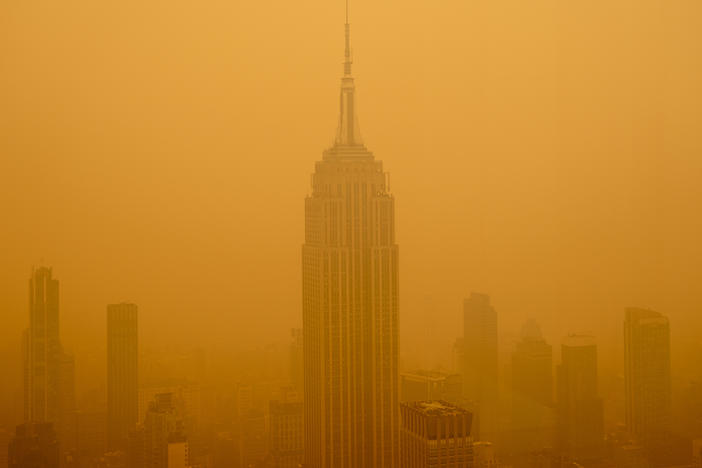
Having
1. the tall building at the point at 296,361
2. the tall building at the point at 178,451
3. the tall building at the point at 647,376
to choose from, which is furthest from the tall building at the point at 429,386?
the tall building at the point at 178,451

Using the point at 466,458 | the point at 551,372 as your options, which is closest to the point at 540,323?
the point at 551,372

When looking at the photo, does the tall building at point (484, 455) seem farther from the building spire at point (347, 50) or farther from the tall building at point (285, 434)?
the building spire at point (347, 50)

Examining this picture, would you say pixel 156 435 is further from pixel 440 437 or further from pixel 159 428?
pixel 440 437

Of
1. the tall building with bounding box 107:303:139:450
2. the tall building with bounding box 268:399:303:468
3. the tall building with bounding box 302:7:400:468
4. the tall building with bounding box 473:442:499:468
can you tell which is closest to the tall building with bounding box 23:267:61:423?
the tall building with bounding box 107:303:139:450

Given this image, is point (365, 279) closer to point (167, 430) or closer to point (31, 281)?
point (167, 430)

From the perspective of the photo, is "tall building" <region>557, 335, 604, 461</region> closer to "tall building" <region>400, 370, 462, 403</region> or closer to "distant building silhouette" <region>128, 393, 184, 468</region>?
"tall building" <region>400, 370, 462, 403</region>

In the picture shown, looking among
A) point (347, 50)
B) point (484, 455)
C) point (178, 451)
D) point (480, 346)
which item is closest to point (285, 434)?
point (178, 451)
